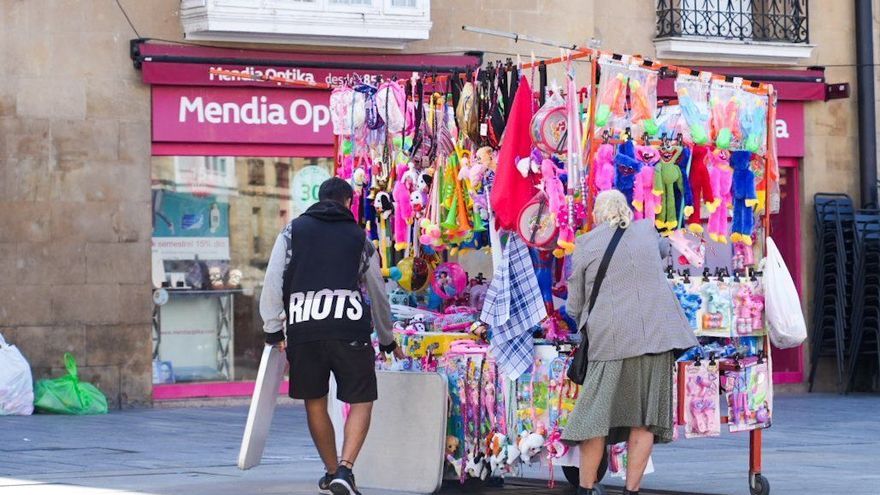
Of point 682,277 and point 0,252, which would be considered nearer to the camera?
point 682,277

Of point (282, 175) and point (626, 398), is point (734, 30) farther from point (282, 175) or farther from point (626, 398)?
point (626, 398)

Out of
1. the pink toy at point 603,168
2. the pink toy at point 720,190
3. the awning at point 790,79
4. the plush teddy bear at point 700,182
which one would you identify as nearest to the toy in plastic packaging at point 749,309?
the pink toy at point 720,190

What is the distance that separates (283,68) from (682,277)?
783 cm

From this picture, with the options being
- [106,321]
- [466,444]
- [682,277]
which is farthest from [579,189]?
[106,321]

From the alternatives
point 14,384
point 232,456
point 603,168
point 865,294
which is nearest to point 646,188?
point 603,168

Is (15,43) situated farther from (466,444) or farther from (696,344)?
(696,344)

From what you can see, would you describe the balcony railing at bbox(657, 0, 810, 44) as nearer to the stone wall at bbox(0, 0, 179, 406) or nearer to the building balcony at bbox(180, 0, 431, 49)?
the building balcony at bbox(180, 0, 431, 49)

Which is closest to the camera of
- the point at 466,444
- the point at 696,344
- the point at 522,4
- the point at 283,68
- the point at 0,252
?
the point at 696,344

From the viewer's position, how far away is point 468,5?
17.6m

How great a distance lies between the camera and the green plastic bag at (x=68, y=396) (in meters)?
15.2

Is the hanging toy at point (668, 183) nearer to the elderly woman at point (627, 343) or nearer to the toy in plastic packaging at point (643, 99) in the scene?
the toy in plastic packaging at point (643, 99)

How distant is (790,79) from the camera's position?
1905cm

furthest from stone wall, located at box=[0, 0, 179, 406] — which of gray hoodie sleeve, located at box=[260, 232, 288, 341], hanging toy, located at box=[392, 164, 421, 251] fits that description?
gray hoodie sleeve, located at box=[260, 232, 288, 341]

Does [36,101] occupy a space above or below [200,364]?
above
